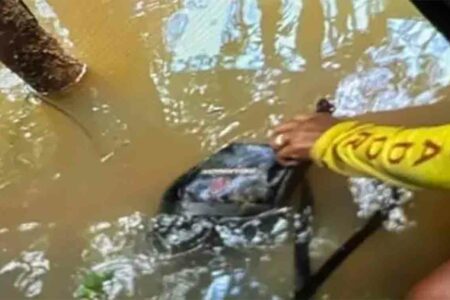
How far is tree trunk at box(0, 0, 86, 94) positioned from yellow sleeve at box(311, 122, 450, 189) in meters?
0.51

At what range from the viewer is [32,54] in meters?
1.54

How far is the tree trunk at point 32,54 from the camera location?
57.7 inches

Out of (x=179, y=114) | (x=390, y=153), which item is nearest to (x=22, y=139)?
(x=179, y=114)

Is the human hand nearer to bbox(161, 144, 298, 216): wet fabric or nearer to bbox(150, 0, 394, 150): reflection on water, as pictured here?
bbox(161, 144, 298, 216): wet fabric

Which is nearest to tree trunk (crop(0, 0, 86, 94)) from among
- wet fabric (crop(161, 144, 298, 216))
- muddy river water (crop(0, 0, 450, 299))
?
muddy river water (crop(0, 0, 450, 299))

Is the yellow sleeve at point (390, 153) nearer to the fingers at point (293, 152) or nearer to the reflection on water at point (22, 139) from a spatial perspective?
the fingers at point (293, 152)

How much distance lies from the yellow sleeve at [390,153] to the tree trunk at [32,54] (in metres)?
0.51

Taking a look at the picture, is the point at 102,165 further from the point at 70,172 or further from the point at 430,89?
the point at 430,89

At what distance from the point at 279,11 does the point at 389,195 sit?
1.24 ft

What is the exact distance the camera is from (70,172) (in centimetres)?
155

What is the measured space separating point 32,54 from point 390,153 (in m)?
0.66

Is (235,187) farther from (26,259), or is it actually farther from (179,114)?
(26,259)

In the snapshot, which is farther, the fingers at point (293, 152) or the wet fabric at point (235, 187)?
the wet fabric at point (235, 187)

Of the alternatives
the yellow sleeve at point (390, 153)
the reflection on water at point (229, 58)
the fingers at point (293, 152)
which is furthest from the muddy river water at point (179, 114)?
the yellow sleeve at point (390, 153)
